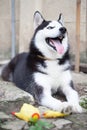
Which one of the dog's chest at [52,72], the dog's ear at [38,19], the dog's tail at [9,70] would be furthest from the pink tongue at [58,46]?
the dog's tail at [9,70]

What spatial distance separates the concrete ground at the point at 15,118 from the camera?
371cm

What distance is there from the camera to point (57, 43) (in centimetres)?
485

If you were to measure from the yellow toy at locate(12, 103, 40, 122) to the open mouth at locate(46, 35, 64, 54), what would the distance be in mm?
1006

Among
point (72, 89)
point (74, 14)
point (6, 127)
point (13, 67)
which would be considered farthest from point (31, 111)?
point (74, 14)

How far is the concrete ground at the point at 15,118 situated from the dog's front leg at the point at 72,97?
0.28 ft

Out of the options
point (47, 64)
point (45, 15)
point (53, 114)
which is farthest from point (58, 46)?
point (45, 15)

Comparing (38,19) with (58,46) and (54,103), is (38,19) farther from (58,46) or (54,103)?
(54,103)

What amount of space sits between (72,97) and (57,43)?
2.22ft

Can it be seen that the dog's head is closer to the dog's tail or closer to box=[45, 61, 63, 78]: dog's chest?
box=[45, 61, 63, 78]: dog's chest

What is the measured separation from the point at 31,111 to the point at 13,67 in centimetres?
181

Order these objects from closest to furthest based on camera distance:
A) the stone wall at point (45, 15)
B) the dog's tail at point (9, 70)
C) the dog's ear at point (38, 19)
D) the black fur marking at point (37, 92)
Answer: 1. the black fur marking at point (37, 92)
2. the dog's ear at point (38, 19)
3. the dog's tail at point (9, 70)
4. the stone wall at point (45, 15)

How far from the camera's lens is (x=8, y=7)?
8.03 metres

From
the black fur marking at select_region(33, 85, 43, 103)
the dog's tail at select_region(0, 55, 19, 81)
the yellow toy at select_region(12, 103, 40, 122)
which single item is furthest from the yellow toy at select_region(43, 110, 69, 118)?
the dog's tail at select_region(0, 55, 19, 81)

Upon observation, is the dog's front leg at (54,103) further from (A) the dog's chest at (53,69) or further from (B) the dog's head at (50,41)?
(B) the dog's head at (50,41)
